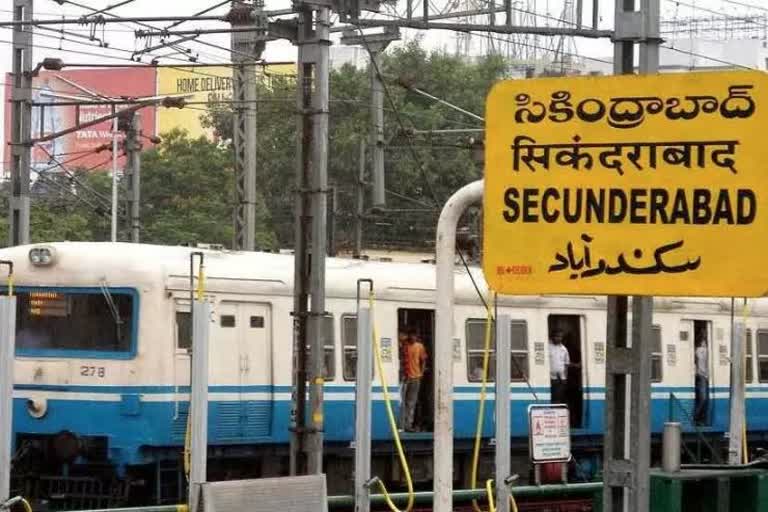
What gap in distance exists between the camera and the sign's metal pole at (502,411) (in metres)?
13.3

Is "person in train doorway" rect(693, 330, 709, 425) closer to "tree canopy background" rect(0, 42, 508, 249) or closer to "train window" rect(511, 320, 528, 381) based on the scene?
"train window" rect(511, 320, 528, 381)

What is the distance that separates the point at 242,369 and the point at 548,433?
4.87 meters

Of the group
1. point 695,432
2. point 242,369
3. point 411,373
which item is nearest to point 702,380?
point 695,432

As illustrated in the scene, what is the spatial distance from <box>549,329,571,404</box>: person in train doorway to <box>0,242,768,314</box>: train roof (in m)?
1.39

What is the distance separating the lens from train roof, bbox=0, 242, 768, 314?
729 inches

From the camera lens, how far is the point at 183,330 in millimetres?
18531

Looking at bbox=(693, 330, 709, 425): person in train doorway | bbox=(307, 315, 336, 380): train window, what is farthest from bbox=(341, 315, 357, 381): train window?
bbox=(693, 330, 709, 425): person in train doorway

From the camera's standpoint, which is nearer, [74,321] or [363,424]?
[363,424]

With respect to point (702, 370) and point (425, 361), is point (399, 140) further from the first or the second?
point (425, 361)

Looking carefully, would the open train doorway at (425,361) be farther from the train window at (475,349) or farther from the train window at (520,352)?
the train window at (520,352)

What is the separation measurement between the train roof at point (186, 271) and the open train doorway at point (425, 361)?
0.22 m

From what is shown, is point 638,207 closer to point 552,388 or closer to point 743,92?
point 743,92

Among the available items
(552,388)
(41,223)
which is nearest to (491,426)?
(552,388)

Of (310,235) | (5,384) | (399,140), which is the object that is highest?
(399,140)
